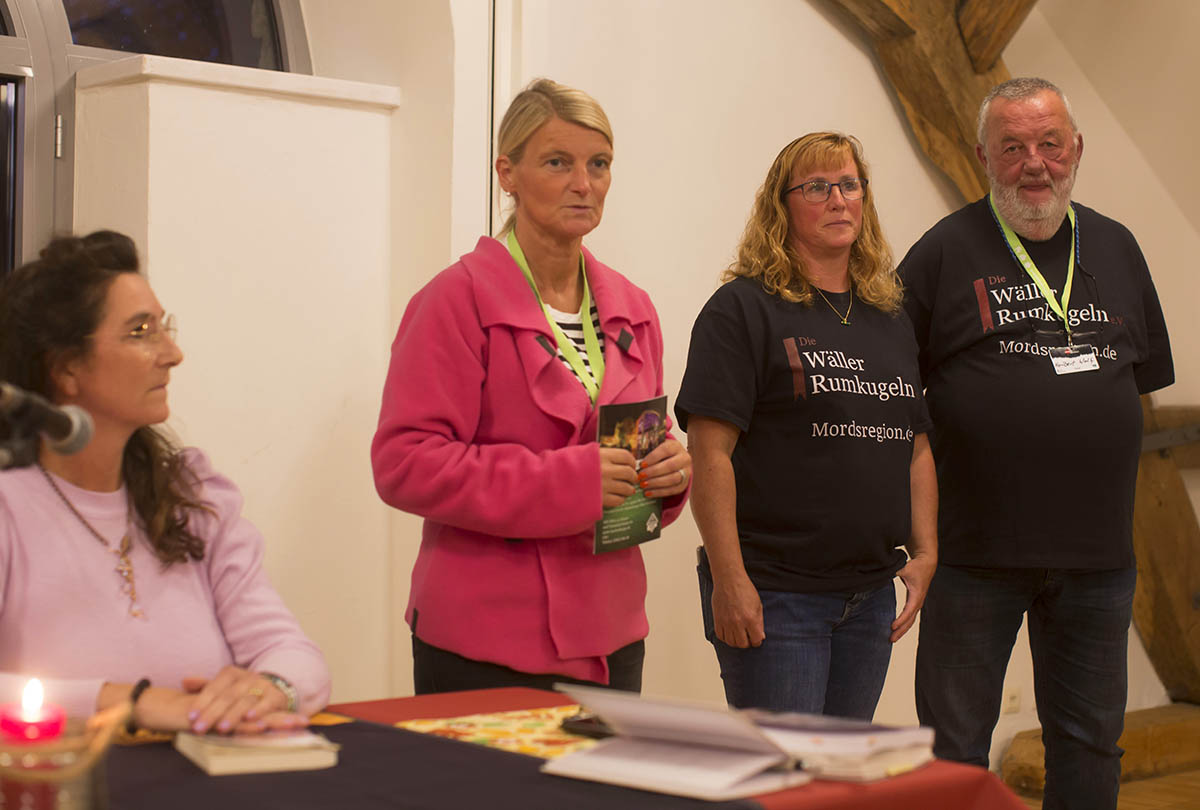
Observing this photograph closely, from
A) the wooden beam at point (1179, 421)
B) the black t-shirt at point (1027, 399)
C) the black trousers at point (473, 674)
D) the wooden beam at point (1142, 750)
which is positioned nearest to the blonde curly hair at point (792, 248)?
the black t-shirt at point (1027, 399)

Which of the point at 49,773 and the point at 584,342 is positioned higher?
the point at 584,342

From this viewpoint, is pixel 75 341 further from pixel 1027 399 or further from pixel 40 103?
pixel 1027 399

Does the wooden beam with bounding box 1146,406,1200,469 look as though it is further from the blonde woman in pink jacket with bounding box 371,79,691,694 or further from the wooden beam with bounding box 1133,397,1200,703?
the blonde woman in pink jacket with bounding box 371,79,691,694

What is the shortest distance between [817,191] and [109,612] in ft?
4.74

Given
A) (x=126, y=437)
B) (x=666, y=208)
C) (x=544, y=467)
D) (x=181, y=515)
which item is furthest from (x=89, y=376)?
(x=666, y=208)

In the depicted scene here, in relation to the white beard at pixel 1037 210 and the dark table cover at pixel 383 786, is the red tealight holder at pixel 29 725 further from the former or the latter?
the white beard at pixel 1037 210

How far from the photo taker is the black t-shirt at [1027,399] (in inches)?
101

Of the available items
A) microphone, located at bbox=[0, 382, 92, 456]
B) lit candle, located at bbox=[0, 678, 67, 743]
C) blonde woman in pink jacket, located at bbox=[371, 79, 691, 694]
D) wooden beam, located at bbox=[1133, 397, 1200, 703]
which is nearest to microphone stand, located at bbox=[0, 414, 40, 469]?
microphone, located at bbox=[0, 382, 92, 456]

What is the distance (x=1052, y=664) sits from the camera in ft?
8.70

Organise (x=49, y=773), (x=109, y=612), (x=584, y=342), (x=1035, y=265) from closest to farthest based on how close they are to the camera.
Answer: (x=49, y=773) < (x=109, y=612) < (x=584, y=342) < (x=1035, y=265)

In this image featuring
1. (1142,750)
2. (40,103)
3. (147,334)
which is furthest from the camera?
(1142,750)

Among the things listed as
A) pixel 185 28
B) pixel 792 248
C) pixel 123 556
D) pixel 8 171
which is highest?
pixel 185 28

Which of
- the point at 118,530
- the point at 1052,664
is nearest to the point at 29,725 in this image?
the point at 118,530

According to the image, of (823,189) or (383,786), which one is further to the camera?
(823,189)
